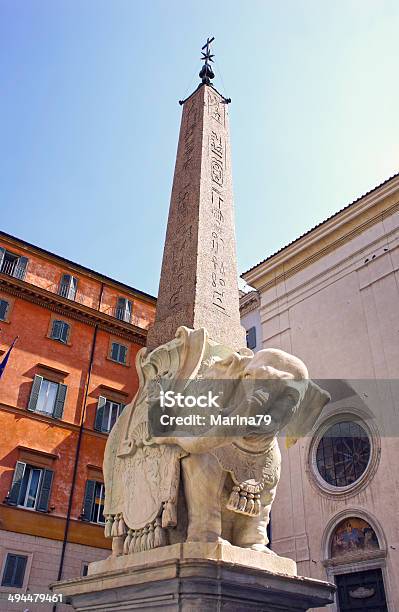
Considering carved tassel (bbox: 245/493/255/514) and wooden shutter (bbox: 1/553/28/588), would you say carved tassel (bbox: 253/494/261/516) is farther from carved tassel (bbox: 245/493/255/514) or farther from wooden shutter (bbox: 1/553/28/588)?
wooden shutter (bbox: 1/553/28/588)

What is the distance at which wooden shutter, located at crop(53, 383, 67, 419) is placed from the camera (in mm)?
15752

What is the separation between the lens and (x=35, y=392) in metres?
15.5

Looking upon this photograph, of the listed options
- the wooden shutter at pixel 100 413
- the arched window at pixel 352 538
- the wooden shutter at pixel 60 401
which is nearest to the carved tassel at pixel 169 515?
the arched window at pixel 352 538

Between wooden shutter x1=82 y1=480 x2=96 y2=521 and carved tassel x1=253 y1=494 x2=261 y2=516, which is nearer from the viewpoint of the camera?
carved tassel x1=253 y1=494 x2=261 y2=516

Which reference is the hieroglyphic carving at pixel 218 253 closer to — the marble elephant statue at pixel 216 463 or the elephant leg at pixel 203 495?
the marble elephant statue at pixel 216 463

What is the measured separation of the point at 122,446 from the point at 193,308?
123 centimetres

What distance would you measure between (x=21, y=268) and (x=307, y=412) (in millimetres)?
14870

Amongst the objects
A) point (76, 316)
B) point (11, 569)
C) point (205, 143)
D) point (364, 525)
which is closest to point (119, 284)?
point (76, 316)

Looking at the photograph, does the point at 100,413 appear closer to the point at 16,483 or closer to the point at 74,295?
the point at 16,483

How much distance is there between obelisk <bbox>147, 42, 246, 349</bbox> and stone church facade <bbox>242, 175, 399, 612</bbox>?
797cm

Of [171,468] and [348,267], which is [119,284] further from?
[171,468]

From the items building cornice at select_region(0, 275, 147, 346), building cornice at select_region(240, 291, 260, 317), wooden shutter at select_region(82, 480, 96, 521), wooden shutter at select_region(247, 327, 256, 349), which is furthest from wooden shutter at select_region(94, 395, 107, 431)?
building cornice at select_region(240, 291, 260, 317)

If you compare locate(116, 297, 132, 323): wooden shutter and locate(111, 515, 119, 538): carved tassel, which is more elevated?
locate(116, 297, 132, 323): wooden shutter

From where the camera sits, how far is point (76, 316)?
1767 centimetres
